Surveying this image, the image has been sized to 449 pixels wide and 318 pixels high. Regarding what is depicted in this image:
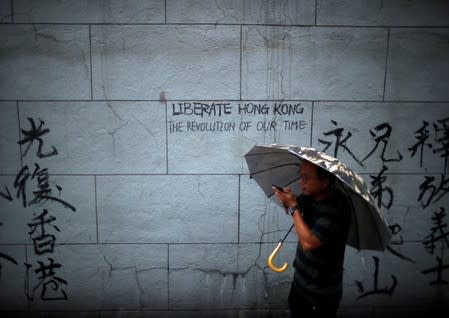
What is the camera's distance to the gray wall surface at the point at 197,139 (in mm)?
3453

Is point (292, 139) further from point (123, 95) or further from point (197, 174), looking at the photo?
point (123, 95)

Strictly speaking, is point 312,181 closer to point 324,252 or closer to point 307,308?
point 324,252

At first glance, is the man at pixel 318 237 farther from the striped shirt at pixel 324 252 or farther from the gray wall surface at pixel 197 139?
the gray wall surface at pixel 197 139

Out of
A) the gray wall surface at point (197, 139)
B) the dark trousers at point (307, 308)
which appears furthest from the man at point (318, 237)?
the gray wall surface at point (197, 139)

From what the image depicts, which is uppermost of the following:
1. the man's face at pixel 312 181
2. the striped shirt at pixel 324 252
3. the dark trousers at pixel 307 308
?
the man's face at pixel 312 181

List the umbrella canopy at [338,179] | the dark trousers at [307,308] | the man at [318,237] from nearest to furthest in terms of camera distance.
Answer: the umbrella canopy at [338,179] → the man at [318,237] → the dark trousers at [307,308]

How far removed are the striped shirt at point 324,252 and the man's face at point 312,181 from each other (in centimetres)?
8

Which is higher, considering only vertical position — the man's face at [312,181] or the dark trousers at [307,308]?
the man's face at [312,181]

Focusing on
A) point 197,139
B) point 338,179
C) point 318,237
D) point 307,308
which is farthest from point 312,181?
point 197,139

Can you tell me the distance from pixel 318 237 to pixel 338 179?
0.41 m

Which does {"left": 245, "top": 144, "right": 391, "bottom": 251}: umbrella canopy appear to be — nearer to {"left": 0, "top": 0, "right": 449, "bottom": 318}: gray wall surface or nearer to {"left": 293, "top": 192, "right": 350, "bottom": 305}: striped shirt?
{"left": 293, "top": 192, "right": 350, "bottom": 305}: striped shirt

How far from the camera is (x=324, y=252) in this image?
92.7 inches

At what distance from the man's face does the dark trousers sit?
30.8 inches

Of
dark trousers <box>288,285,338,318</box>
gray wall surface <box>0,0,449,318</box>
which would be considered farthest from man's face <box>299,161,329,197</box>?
gray wall surface <box>0,0,449,318</box>
